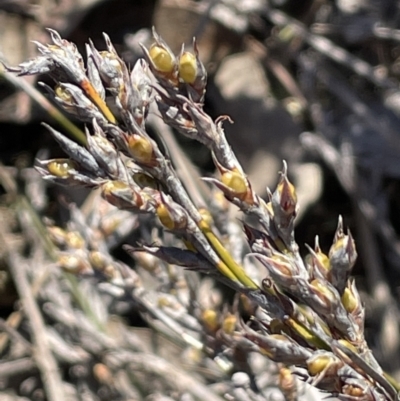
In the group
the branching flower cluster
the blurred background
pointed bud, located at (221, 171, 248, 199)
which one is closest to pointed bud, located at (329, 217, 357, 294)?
the branching flower cluster

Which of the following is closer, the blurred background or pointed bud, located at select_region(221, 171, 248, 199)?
pointed bud, located at select_region(221, 171, 248, 199)

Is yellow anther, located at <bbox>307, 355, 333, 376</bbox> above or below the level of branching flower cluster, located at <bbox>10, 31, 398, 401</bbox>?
below

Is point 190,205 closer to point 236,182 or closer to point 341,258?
point 236,182

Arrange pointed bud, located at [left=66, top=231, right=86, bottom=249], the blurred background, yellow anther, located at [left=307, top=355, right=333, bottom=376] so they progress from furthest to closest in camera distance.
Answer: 1. the blurred background
2. pointed bud, located at [left=66, top=231, right=86, bottom=249]
3. yellow anther, located at [left=307, top=355, right=333, bottom=376]

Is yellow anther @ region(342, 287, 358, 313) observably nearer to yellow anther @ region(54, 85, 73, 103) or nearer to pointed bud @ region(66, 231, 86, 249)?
yellow anther @ region(54, 85, 73, 103)

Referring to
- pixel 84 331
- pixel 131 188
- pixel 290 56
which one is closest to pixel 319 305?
pixel 131 188

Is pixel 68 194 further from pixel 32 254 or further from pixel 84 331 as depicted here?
pixel 84 331

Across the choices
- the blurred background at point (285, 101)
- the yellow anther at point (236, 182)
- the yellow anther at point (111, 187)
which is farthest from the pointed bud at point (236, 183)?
the blurred background at point (285, 101)
